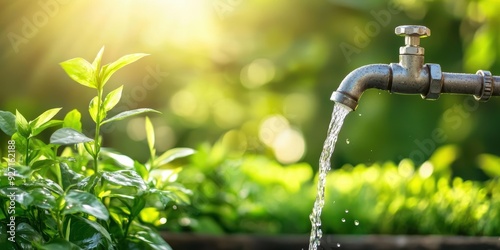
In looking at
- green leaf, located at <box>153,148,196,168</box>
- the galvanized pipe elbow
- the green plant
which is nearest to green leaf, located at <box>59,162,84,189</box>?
the green plant

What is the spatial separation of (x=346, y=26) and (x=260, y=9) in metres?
0.45

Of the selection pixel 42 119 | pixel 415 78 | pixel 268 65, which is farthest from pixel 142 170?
pixel 268 65

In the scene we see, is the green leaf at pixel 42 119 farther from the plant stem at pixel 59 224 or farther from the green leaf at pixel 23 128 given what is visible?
the plant stem at pixel 59 224

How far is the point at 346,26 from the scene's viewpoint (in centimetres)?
426

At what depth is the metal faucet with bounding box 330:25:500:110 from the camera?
1508 millimetres

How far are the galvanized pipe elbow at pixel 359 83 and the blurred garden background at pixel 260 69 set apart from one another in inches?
85.9

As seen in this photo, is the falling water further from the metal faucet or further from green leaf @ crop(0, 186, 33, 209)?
green leaf @ crop(0, 186, 33, 209)

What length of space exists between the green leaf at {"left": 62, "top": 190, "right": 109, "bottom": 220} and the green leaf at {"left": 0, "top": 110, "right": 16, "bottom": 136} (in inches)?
9.9

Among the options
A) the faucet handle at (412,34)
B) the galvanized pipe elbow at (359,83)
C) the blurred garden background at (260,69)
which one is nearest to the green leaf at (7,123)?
the galvanized pipe elbow at (359,83)

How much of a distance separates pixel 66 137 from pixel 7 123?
0.19 meters

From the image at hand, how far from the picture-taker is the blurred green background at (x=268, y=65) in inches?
158

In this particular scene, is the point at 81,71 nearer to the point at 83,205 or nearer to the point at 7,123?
the point at 7,123

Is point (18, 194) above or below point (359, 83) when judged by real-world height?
below

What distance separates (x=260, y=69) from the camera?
439cm
